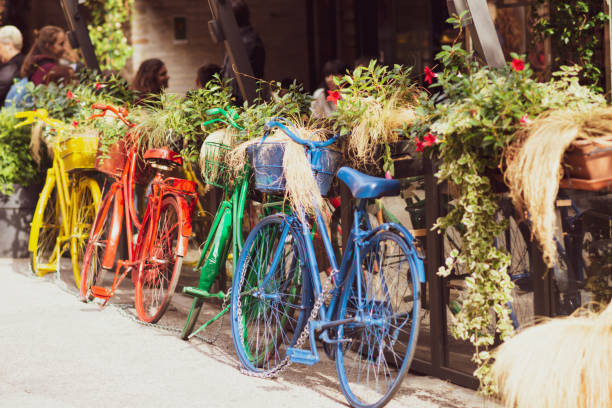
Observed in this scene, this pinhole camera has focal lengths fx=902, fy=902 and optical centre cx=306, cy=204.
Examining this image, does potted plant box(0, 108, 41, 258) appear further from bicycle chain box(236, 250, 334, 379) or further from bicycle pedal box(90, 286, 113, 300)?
bicycle chain box(236, 250, 334, 379)

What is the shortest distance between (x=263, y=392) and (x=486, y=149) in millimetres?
1560

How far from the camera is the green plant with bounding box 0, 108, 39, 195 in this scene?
315 inches

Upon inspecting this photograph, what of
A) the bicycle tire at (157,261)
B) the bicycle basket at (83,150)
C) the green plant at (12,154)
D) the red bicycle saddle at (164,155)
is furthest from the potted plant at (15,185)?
the red bicycle saddle at (164,155)

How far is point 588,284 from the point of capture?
3502 mm

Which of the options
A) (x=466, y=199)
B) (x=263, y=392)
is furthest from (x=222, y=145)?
(x=466, y=199)

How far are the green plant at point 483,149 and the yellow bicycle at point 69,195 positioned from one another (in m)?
3.50

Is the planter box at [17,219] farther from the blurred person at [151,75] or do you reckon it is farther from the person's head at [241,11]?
the person's head at [241,11]

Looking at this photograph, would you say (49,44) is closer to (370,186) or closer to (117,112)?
(117,112)

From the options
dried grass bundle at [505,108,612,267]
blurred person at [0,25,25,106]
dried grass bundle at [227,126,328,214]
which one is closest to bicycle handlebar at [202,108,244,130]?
dried grass bundle at [227,126,328,214]

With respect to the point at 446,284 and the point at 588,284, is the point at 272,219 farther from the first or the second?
the point at 588,284

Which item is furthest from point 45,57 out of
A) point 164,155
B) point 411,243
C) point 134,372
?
point 411,243

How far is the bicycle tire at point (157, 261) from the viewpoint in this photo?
5445 millimetres

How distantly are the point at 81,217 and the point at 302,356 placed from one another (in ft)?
11.1

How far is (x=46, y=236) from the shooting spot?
7.55m
